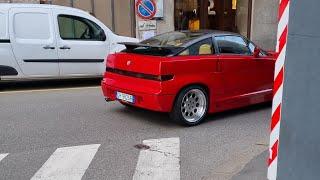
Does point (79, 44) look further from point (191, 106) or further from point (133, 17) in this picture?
point (133, 17)

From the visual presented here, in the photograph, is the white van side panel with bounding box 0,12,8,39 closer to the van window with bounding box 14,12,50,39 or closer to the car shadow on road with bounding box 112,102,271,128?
the van window with bounding box 14,12,50,39

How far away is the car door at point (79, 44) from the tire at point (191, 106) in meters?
3.96

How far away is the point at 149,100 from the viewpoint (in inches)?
250

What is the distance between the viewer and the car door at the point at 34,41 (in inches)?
Answer: 365

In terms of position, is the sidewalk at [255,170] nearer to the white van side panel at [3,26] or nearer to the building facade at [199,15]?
the white van side panel at [3,26]

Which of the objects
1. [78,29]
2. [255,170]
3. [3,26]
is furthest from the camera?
[78,29]

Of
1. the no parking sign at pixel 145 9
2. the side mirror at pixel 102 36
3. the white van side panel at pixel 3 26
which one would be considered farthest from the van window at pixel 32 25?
the no parking sign at pixel 145 9

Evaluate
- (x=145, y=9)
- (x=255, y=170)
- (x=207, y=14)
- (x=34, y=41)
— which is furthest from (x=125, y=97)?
(x=207, y=14)

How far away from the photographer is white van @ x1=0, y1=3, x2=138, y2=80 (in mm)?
9250

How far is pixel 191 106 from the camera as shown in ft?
22.0

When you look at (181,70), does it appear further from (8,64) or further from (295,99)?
(8,64)

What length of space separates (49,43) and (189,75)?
4.23 m

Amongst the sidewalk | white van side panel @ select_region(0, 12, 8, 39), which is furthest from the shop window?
the sidewalk

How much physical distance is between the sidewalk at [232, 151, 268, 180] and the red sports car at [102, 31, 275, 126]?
5.60 ft
